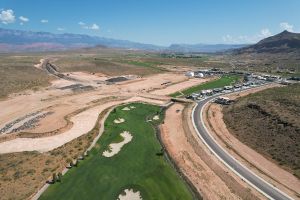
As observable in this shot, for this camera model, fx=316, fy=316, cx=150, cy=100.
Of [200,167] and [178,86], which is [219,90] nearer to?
[178,86]

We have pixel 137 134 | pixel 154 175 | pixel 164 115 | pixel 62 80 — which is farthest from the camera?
pixel 62 80

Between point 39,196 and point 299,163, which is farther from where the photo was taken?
point 299,163


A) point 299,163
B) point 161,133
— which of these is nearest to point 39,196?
point 161,133

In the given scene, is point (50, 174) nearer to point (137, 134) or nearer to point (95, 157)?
point (95, 157)

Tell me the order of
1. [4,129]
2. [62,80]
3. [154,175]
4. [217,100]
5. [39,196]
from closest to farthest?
[39,196] < [154,175] < [4,129] < [217,100] < [62,80]

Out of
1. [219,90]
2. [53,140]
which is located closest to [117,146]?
[53,140]

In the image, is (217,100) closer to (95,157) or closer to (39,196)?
(95,157)

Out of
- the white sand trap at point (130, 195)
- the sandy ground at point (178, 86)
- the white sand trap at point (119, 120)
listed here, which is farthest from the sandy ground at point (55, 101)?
the white sand trap at point (130, 195)
